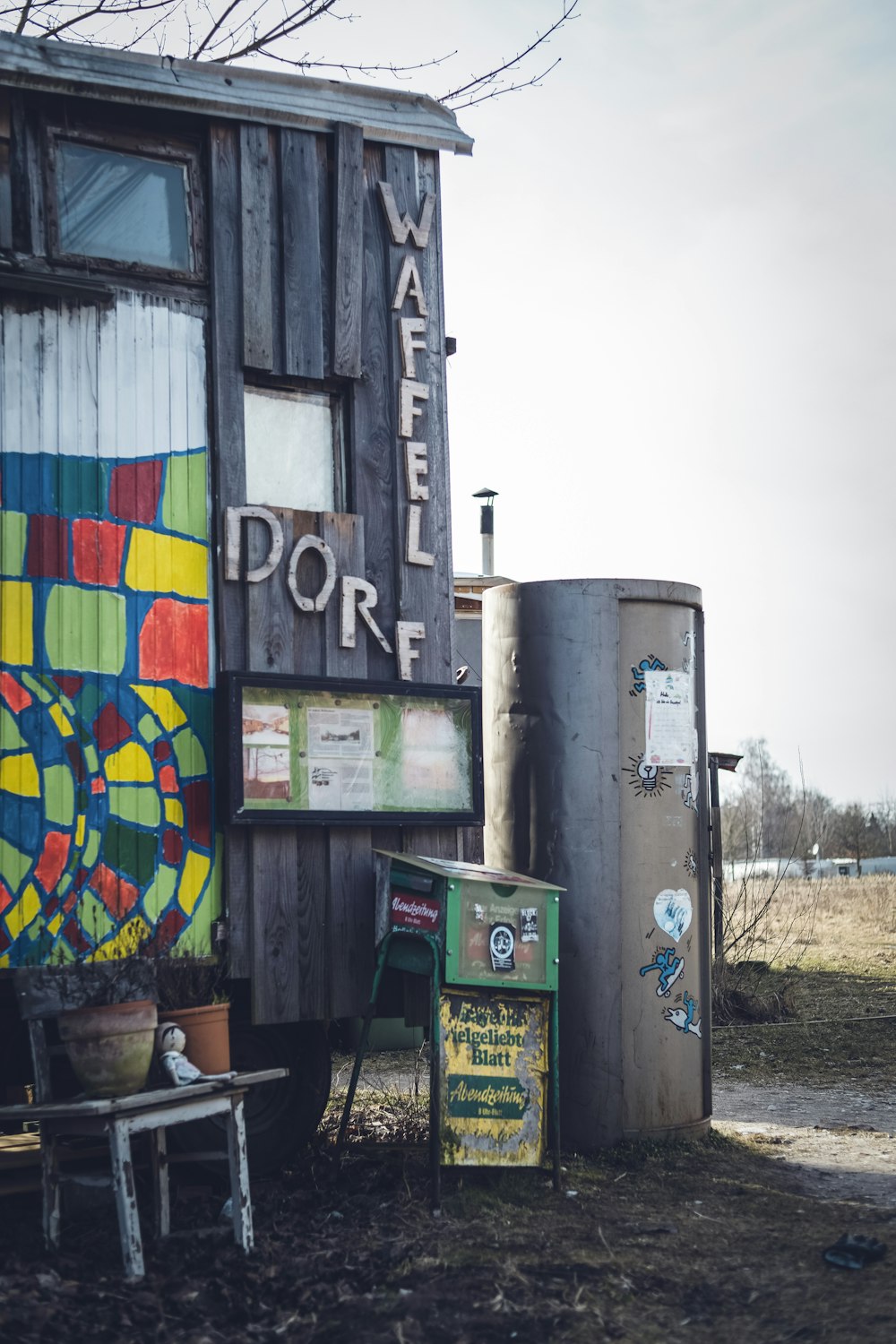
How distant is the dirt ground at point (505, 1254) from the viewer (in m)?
4.61

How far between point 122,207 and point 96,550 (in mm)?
1855

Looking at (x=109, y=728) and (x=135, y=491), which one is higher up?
(x=135, y=491)

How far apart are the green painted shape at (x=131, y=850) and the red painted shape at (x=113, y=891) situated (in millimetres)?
40

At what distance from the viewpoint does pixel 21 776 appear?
244 inches

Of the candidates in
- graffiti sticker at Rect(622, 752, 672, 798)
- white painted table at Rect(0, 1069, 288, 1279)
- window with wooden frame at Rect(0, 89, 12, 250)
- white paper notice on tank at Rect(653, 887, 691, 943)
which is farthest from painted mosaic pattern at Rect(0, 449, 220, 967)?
white paper notice on tank at Rect(653, 887, 691, 943)

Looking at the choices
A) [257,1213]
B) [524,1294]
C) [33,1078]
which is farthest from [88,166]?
[524,1294]

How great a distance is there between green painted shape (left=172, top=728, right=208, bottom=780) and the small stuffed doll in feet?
4.40

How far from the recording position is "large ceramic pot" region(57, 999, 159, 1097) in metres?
5.37

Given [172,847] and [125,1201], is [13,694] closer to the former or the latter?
[172,847]

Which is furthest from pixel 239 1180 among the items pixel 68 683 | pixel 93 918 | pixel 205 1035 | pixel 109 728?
pixel 68 683

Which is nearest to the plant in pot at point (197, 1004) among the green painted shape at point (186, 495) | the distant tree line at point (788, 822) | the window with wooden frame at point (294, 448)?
the green painted shape at point (186, 495)

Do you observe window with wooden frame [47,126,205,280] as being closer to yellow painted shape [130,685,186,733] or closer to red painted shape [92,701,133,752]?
yellow painted shape [130,685,186,733]

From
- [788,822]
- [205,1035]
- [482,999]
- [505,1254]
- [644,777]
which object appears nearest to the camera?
[505,1254]

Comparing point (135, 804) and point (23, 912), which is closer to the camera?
point (23, 912)
